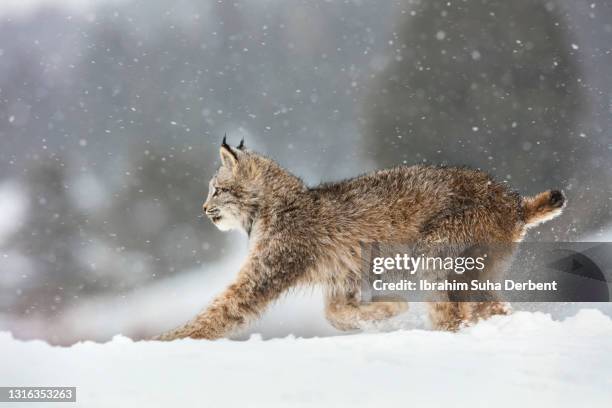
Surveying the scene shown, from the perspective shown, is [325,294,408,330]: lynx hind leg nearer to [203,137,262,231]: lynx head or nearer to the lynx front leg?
the lynx front leg

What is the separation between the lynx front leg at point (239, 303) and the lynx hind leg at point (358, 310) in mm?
693

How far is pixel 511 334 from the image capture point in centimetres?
595

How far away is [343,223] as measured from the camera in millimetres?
7387

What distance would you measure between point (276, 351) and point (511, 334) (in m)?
1.95

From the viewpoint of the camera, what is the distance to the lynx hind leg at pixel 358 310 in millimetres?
7535

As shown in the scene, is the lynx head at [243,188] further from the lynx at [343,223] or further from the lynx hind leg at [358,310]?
the lynx hind leg at [358,310]

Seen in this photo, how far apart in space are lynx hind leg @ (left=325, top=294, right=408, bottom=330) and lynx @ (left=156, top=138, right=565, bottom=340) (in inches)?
0.4

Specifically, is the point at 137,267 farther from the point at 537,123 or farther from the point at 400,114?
the point at 537,123

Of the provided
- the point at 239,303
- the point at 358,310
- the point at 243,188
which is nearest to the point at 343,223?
the point at 358,310

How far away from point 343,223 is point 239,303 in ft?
4.48

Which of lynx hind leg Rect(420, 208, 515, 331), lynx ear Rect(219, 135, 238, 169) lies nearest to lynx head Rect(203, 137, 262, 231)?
lynx ear Rect(219, 135, 238, 169)

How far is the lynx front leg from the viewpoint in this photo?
6.66 meters

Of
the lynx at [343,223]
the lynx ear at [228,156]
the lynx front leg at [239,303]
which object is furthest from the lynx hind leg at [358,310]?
the lynx ear at [228,156]

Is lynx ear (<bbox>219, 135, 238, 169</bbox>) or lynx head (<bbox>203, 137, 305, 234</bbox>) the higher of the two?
lynx ear (<bbox>219, 135, 238, 169</bbox>)
